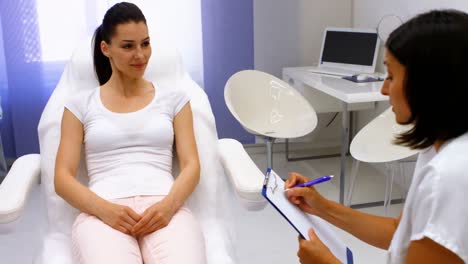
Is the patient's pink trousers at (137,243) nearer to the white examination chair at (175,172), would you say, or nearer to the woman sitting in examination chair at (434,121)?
the white examination chair at (175,172)

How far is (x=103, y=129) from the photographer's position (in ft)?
5.83

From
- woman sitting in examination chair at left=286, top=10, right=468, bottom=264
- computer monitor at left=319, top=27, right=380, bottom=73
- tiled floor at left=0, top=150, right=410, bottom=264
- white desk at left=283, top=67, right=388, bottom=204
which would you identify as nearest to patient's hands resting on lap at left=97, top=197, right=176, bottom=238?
tiled floor at left=0, top=150, right=410, bottom=264

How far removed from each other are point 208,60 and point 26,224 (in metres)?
1.48

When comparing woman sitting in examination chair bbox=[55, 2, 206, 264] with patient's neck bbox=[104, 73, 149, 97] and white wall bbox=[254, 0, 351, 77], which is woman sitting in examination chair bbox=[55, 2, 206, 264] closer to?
patient's neck bbox=[104, 73, 149, 97]

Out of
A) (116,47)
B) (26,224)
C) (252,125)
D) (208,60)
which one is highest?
(116,47)

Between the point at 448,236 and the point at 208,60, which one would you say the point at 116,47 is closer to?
the point at 448,236

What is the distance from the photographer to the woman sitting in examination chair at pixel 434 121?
0.84 m

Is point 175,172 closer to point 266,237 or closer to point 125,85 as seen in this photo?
point 125,85

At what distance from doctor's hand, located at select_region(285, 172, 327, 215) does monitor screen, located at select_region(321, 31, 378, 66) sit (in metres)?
2.18

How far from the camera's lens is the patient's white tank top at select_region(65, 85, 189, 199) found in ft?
5.72

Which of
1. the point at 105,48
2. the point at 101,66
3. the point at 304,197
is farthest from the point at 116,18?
the point at 304,197

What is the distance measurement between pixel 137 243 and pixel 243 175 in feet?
1.21

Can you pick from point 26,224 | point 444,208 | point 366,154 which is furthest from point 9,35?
point 444,208

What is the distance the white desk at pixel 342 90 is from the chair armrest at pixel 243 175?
0.88m
